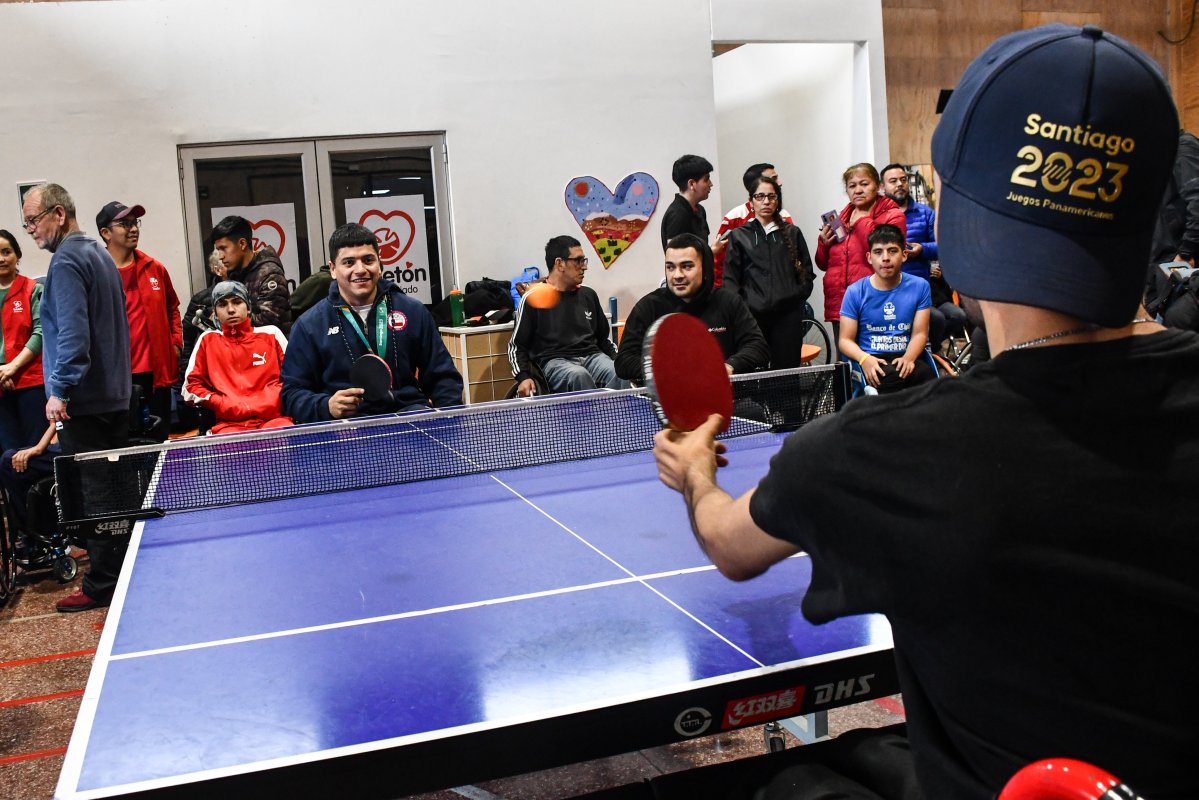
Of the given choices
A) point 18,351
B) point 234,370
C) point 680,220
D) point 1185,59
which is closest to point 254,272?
point 234,370

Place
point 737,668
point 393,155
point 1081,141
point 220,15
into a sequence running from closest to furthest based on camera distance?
point 1081,141
point 737,668
point 220,15
point 393,155

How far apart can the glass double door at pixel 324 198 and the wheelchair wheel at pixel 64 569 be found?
13.2 ft

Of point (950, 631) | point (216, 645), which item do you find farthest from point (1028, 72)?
point (216, 645)

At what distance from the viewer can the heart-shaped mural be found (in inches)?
409

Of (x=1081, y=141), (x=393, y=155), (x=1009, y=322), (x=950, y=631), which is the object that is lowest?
(x=950, y=631)

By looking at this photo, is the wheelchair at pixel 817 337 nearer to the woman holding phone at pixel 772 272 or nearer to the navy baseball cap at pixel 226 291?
the woman holding phone at pixel 772 272

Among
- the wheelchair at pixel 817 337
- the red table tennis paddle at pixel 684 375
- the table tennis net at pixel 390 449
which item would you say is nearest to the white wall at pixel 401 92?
the wheelchair at pixel 817 337

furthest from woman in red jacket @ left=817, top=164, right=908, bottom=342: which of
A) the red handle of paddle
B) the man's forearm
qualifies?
the red handle of paddle

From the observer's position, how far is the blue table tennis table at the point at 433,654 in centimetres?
179

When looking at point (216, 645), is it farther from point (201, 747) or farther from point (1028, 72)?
point (1028, 72)

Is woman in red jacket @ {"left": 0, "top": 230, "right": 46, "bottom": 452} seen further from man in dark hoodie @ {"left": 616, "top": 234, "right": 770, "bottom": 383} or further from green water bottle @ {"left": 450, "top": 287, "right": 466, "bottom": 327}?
green water bottle @ {"left": 450, "top": 287, "right": 466, "bottom": 327}

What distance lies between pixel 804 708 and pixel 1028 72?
4.09ft

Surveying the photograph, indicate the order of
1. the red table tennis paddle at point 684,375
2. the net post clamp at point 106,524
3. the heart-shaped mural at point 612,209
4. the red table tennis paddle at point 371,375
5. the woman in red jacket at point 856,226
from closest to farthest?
1. the red table tennis paddle at point 684,375
2. the net post clamp at point 106,524
3. the red table tennis paddle at point 371,375
4. the woman in red jacket at point 856,226
5. the heart-shaped mural at point 612,209

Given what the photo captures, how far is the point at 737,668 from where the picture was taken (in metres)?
1.99
